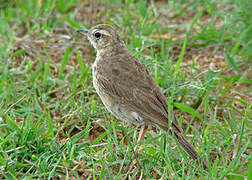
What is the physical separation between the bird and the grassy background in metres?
0.17

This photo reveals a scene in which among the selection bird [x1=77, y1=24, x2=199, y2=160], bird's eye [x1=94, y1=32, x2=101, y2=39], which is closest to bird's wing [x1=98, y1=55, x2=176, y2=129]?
bird [x1=77, y1=24, x2=199, y2=160]

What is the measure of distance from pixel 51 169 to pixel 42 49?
3021 millimetres

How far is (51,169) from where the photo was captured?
4.38 meters

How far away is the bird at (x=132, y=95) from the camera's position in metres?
4.57

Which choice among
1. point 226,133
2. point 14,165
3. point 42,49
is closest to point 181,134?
point 226,133

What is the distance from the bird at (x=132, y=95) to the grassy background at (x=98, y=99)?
6.6 inches

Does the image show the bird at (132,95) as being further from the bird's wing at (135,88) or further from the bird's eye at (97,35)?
the bird's eye at (97,35)

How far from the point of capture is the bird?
4566 mm

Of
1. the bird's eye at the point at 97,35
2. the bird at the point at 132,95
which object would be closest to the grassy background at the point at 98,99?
the bird at the point at 132,95

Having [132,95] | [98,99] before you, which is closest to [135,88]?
[132,95]

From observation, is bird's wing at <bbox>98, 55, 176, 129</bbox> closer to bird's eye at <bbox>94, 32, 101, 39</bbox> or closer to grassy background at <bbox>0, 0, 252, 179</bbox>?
grassy background at <bbox>0, 0, 252, 179</bbox>

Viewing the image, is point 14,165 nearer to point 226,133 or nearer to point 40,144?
point 40,144

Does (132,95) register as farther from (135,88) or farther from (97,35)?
(97,35)

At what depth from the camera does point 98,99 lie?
578 cm
